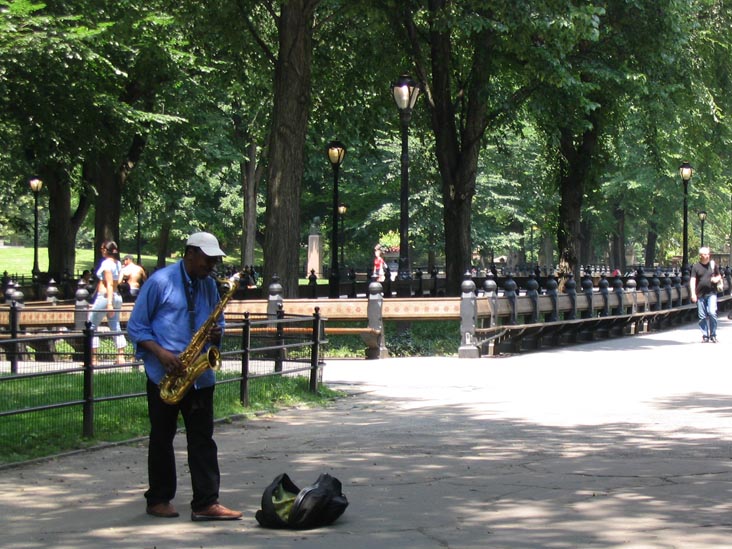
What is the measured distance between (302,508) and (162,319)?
150 centimetres

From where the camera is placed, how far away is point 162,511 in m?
8.30

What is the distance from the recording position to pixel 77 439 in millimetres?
11789

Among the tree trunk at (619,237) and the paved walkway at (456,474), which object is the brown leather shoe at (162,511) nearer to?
the paved walkway at (456,474)

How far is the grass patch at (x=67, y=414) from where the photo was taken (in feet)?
37.3

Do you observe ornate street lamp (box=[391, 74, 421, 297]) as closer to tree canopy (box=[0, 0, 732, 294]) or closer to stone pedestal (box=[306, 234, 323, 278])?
tree canopy (box=[0, 0, 732, 294])

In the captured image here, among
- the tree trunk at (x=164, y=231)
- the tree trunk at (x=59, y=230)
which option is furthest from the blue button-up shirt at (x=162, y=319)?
the tree trunk at (x=164, y=231)

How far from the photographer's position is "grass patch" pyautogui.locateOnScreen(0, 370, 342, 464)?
1137 cm

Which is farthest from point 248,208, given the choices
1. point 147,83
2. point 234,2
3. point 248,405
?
point 248,405

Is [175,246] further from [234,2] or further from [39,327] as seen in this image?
[39,327]

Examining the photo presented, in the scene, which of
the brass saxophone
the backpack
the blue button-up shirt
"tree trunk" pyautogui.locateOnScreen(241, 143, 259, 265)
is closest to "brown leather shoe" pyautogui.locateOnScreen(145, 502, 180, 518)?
the backpack

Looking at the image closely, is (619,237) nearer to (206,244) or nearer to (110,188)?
(110,188)

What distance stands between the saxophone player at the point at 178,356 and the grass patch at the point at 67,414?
275cm

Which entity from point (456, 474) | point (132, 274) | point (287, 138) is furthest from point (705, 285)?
point (456, 474)

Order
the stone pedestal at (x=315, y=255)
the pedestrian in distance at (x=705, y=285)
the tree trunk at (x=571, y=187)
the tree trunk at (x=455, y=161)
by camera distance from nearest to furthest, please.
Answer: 1. the pedestrian in distance at (x=705, y=285)
2. the tree trunk at (x=455, y=161)
3. the tree trunk at (x=571, y=187)
4. the stone pedestal at (x=315, y=255)
